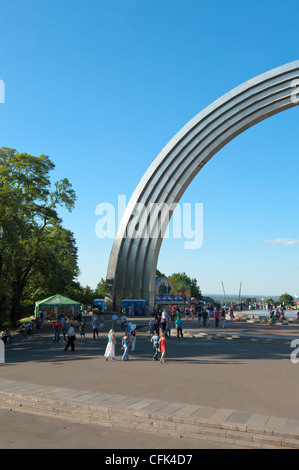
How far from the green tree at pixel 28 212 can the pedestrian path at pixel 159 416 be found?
724 inches

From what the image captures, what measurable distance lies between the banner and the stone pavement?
40414 millimetres

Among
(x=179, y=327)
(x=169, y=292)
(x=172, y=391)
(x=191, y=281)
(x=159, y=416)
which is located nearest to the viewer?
(x=159, y=416)

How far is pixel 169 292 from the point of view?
63.9m

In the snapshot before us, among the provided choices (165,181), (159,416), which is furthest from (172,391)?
(165,181)

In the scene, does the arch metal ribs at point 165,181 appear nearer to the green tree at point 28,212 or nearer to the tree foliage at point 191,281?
the green tree at point 28,212

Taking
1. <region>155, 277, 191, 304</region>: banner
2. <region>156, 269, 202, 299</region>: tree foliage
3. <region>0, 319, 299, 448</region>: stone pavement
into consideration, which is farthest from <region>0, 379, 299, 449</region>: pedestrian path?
<region>156, 269, 202, 299</region>: tree foliage

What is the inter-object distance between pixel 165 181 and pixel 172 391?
35001 millimetres

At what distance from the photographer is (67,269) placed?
37719mm

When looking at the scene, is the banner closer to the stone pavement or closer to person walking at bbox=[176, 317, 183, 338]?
person walking at bbox=[176, 317, 183, 338]

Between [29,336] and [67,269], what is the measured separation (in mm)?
11953

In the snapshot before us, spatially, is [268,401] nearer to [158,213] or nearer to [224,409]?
[224,409]

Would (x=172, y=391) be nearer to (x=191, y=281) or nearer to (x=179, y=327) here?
(x=179, y=327)

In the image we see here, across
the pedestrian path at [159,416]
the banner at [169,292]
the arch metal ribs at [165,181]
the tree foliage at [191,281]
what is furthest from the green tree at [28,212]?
the tree foliage at [191,281]
